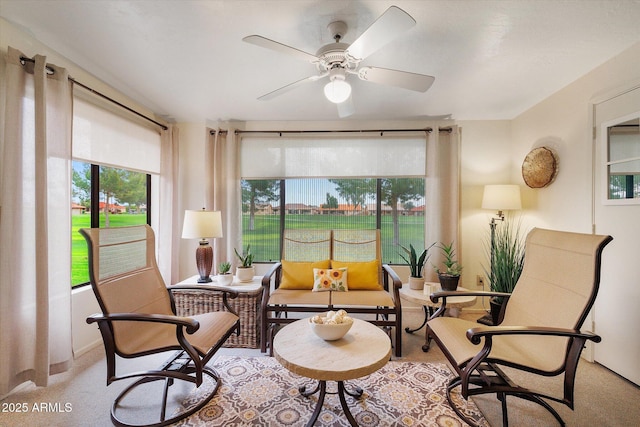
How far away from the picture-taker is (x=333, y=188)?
11.8ft

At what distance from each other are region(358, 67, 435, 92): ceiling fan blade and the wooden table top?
1.72m

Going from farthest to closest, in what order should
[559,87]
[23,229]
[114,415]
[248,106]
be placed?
[248,106]
[559,87]
[23,229]
[114,415]

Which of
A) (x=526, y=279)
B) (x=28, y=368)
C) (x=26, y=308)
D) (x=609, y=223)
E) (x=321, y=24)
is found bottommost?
(x=28, y=368)

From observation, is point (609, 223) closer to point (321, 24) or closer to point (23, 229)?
point (321, 24)

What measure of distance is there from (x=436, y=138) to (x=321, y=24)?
2.20 m

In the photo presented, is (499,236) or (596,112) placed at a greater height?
(596,112)

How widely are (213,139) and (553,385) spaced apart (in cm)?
420

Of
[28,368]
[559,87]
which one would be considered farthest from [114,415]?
[559,87]

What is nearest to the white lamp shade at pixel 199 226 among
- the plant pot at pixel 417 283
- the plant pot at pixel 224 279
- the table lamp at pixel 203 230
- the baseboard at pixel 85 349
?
the table lamp at pixel 203 230

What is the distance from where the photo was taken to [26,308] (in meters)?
1.84

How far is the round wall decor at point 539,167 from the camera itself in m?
2.72

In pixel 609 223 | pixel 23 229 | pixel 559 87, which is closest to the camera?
pixel 23 229

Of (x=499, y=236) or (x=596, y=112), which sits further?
(x=499, y=236)

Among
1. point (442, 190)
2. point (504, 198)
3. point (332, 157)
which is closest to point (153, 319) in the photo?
point (332, 157)
